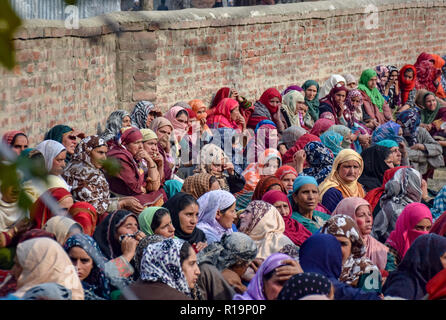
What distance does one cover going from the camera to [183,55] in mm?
9734

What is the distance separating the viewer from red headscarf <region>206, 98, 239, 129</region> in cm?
904

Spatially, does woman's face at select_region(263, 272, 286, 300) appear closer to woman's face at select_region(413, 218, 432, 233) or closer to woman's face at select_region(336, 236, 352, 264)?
woman's face at select_region(336, 236, 352, 264)

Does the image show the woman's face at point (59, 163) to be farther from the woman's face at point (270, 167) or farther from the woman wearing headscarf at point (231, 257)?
the woman's face at point (270, 167)

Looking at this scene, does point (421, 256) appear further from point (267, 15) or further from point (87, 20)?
point (267, 15)

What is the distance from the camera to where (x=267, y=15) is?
1158cm

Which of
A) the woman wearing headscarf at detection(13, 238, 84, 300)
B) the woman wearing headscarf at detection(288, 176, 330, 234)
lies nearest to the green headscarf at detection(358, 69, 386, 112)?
the woman wearing headscarf at detection(288, 176, 330, 234)

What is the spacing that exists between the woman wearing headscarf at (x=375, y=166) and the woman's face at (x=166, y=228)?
3.22 m

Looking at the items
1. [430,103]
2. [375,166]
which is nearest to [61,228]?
[375,166]

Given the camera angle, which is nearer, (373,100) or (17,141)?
(17,141)

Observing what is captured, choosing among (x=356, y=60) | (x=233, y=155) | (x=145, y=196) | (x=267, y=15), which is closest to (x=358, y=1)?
(x=356, y=60)

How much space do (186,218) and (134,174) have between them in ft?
3.94

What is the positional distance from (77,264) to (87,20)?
175 inches

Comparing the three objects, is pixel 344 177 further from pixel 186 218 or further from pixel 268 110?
pixel 268 110

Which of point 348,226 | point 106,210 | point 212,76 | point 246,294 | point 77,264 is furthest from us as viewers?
point 212,76
